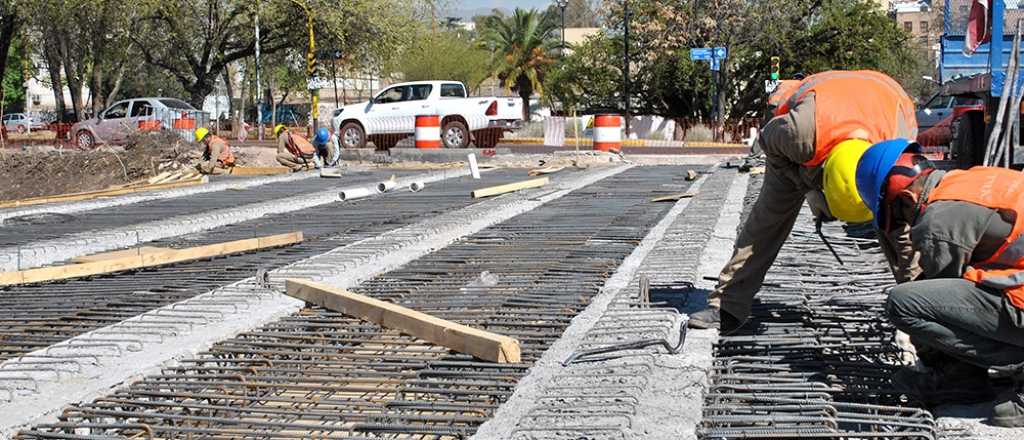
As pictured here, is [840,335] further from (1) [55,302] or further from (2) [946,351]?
(1) [55,302]

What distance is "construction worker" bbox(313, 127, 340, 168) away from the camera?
20.8 meters

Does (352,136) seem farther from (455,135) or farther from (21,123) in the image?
(21,123)

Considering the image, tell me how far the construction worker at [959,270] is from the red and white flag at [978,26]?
30.1ft

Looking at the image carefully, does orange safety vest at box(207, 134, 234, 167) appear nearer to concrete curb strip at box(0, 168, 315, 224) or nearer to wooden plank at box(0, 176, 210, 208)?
concrete curb strip at box(0, 168, 315, 224)

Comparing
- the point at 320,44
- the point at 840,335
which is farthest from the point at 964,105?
the point at 320,44

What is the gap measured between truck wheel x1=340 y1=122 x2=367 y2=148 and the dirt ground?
3776 millimetres

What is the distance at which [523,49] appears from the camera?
202 feet

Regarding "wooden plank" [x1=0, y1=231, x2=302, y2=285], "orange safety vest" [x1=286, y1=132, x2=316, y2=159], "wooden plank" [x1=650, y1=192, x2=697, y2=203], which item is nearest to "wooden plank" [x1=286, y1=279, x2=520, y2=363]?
"wooden plank" [x1=0, y1=231, x2=302, y2=285]

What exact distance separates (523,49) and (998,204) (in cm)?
5843

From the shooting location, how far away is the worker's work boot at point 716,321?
5.31 m

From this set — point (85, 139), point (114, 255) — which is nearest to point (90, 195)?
point (114, 255)

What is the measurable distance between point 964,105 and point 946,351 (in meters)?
12.0

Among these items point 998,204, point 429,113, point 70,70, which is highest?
point 70,70

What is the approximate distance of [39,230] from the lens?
10.6 metres
